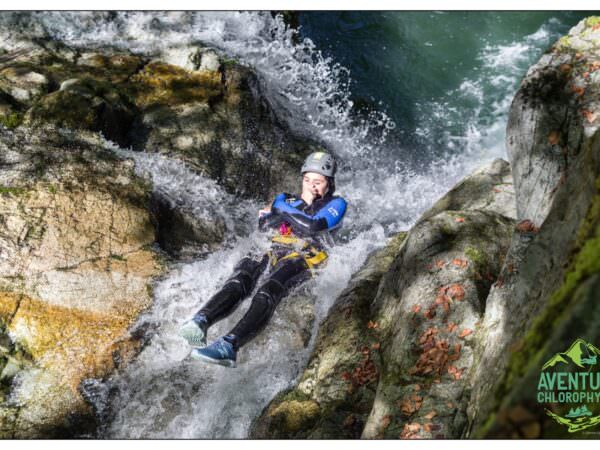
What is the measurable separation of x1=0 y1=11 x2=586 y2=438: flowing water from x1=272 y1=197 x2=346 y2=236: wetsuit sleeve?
56 centimetres

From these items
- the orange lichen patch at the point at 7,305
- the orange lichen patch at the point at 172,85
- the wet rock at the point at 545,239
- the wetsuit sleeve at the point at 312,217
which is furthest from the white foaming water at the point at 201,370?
the orange lichen patch at the point at 172,85

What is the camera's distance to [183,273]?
24.1 feet

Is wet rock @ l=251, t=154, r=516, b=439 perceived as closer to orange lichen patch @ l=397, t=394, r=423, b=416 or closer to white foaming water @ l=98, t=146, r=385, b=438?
orange lichen patch @ l=397, t=394, r=423, b=416

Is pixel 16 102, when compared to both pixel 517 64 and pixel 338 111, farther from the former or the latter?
pixel 517 64

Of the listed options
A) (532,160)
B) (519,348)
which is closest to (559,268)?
(519,348)

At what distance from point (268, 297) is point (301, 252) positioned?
3.30 feet

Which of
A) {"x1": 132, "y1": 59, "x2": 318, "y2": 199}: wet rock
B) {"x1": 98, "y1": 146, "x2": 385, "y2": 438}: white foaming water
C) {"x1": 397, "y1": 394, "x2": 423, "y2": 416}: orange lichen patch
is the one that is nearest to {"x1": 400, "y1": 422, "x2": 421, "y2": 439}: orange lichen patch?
{"x1": 397, "y1": 394, "x2": 423, "y2": 416}: orange lichen patch

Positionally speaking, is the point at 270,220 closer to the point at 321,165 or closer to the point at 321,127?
the point at 321,165

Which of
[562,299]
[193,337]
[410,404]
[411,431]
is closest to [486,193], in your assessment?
[410,404]

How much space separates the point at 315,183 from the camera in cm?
802

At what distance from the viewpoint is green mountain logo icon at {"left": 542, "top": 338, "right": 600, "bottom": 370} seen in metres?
2.68

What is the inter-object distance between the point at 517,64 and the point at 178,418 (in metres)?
13.0

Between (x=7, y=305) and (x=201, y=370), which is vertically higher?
(x=7, y=305)

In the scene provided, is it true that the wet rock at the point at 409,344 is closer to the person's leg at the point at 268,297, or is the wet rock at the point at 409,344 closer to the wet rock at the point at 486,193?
the person's leg at the point at 268,297
